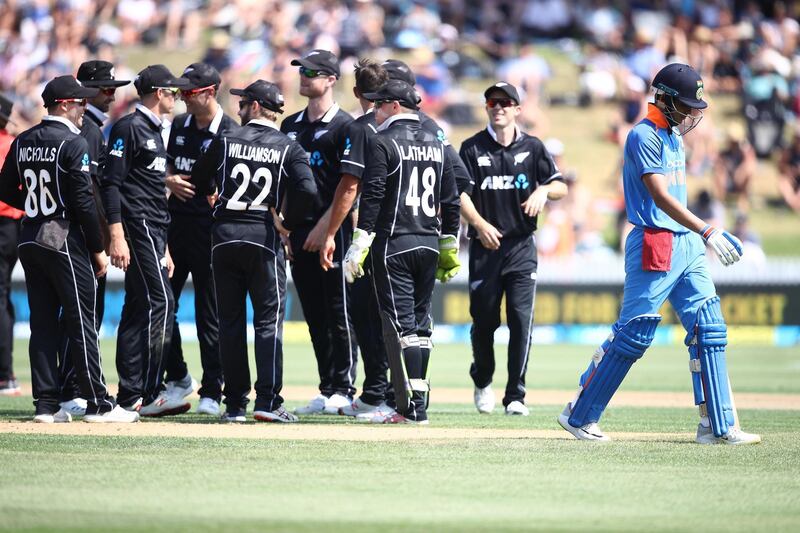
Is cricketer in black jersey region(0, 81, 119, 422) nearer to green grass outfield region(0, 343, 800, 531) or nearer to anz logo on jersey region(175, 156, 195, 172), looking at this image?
green grass outfield region(0, 343, 800, 531)

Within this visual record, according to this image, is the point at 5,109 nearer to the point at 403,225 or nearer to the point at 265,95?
the point at 265,95

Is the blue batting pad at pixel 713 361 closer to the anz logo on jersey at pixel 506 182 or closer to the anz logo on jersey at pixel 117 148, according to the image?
the anz logo on jersey at pixel 506 182

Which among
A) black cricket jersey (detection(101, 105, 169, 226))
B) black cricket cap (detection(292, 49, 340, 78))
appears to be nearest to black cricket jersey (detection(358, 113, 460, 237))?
black cricket cap (detection(292, 49, 340, 78))

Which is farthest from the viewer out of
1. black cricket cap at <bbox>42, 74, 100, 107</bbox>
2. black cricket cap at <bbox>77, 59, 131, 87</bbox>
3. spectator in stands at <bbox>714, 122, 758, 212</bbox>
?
spectator in stands at <bbox>714, 122, 758, 212</bbox>

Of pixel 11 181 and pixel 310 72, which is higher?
pixel 310 72

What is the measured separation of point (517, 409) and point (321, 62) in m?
3.37

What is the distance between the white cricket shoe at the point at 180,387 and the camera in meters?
11.3

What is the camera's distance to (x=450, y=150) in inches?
408

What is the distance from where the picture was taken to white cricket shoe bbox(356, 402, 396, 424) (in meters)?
10.3

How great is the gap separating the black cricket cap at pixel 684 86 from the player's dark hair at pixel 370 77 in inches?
102

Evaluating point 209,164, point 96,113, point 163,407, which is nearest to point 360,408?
point 163,407

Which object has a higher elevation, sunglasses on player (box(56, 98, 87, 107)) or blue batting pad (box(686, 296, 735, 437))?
sunglasses on player (box(56, 98, 87, 107))

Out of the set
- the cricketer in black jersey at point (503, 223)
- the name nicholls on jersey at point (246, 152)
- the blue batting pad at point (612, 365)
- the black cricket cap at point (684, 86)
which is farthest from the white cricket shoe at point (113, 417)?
the black cricket cap at point (684, 86)

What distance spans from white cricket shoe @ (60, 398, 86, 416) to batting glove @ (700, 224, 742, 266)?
17.3 feet
